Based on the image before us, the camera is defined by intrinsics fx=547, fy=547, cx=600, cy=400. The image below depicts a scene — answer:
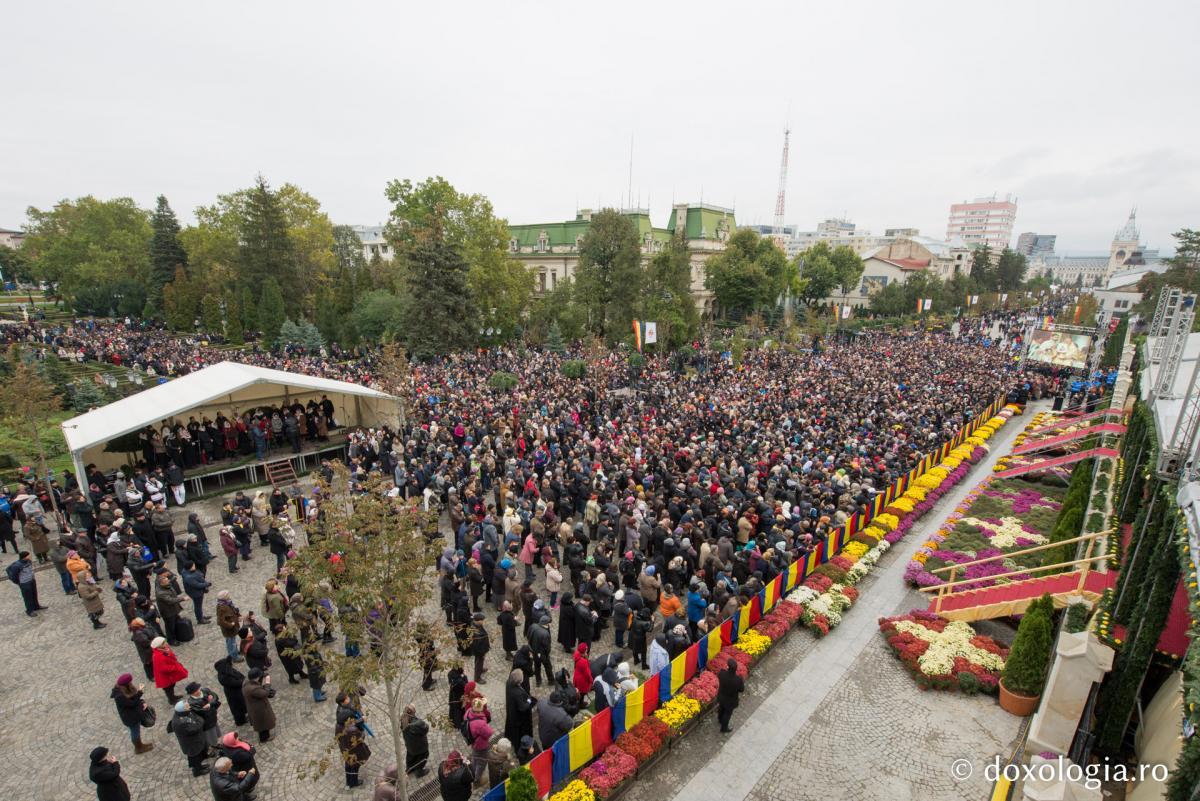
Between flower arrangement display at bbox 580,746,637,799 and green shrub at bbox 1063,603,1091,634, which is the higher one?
green shrub at bbox 1063,603,1091,634

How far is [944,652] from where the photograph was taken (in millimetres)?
10023

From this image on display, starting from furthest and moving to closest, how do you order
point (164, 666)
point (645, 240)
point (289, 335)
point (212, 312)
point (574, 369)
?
point (645, 240) → point (212, 312) → point (289, 335) → point (574, 369) → point (164, 666)

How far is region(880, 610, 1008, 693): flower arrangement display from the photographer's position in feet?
31.0

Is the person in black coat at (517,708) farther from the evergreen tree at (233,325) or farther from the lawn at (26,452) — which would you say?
the evergreen tree at (233,325)

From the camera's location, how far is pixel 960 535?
14.5 m

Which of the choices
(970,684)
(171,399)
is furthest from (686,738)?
(171,399)

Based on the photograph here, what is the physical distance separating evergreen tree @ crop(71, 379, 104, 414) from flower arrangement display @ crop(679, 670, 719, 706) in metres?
29.9

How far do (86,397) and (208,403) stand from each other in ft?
38.0

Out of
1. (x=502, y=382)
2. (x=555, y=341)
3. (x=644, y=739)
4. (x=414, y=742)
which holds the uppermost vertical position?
(x=555, y=341)

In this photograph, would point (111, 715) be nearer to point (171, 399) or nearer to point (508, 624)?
point (508, 624)

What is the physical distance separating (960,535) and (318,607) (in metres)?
15.4

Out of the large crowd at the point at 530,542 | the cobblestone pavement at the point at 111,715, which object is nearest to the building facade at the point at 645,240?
the large crowd at the point at 530,542

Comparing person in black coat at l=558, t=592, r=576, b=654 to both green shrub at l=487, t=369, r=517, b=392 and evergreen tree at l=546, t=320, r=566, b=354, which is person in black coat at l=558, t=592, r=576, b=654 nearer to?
green shrub at l=487, t=369, r=517, b=392

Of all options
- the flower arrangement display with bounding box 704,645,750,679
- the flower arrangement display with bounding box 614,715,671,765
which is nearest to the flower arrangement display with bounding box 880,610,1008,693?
the flower arrangement display with bounding box 704,645,750,679
